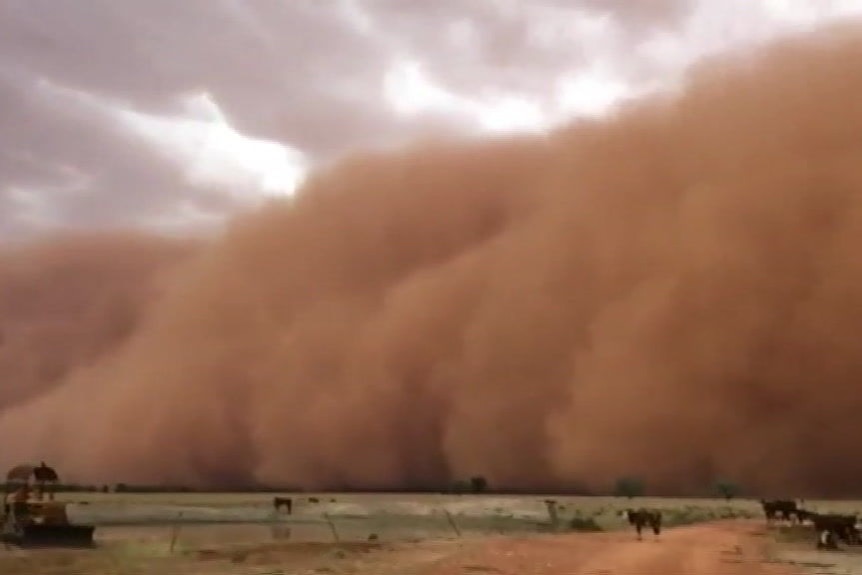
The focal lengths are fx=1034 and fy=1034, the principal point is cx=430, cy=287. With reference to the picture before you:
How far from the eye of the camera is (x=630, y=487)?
80.8 ft

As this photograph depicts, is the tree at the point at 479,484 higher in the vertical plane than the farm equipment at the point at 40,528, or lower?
higher

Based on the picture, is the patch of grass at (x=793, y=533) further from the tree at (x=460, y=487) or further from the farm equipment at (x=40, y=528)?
the tree at (x=460, y=487)

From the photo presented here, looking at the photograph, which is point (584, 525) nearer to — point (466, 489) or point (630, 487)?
point (630, 487)

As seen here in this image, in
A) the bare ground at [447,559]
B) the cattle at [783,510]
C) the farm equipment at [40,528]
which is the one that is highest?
the cattle at [783,510]

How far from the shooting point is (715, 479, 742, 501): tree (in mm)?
23375

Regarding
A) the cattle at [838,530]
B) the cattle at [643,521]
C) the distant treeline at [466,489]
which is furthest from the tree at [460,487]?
the cattle at [838,530]

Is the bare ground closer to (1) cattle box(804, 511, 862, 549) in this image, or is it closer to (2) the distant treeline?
(1) cattle box(804, 511, 862, 549)

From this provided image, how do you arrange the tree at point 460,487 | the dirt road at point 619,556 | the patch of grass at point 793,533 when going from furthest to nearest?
the tree at point 460,487, the patch of grass at point 793,533, the dirt road at point 619,556

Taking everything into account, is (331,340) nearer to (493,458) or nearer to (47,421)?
(493,458)

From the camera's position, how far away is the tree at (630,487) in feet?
80.9

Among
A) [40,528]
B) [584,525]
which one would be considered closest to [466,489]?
[584,525]

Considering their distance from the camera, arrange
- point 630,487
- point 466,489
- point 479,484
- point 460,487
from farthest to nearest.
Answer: point 460,487 → point 466,489 → point 479,484 → point 630,487

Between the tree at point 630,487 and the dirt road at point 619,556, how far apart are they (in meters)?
11.7

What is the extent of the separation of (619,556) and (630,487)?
598 inches
